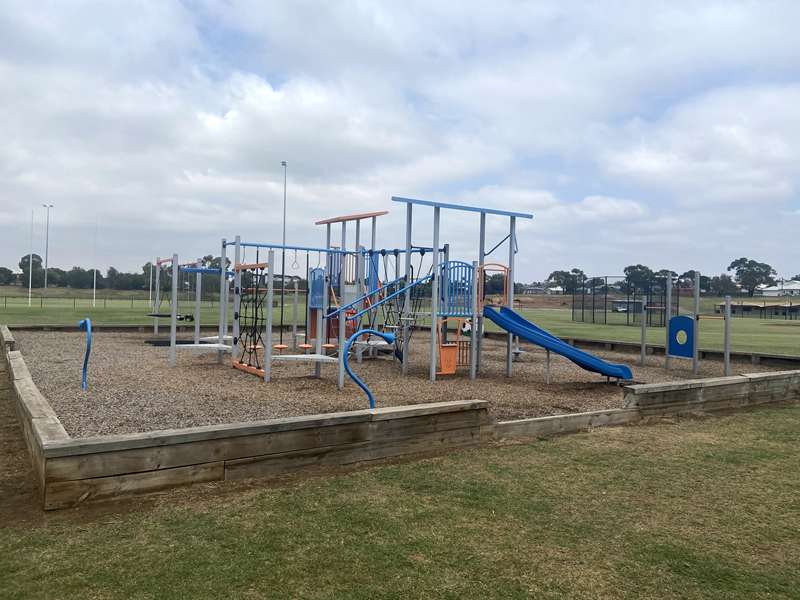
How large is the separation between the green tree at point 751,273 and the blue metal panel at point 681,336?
12076 centimetres

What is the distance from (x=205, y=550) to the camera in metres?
3.55

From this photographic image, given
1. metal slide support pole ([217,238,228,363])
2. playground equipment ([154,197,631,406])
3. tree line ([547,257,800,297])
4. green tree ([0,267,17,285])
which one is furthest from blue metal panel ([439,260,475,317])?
green tree ([0,267,17,285])

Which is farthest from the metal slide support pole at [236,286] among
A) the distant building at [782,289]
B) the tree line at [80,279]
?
the distant building at [782,289]

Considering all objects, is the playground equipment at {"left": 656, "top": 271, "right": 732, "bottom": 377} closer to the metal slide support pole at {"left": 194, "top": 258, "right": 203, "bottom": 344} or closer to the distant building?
the metal slide support pole at {"left": 194, "top": 258, "right": 203, "bottom": 344}

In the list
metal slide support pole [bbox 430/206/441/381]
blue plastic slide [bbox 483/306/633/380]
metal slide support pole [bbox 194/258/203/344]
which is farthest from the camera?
metal slide support pole [bbox 194/258/203/344]

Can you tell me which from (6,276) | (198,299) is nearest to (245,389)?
(198,299)

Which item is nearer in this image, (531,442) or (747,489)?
(747,489)

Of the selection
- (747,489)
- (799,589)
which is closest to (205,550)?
(799,589)

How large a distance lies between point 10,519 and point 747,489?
5403 millimetres

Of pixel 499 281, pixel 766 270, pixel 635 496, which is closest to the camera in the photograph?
pixel 635 496

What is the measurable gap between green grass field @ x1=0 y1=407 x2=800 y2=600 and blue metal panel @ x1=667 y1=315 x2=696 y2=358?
745 centimetres

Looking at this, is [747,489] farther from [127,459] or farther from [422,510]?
[127,459]

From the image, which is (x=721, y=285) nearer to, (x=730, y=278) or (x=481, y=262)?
(x=730, y=278)

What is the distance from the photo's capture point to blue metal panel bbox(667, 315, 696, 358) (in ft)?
41.3
